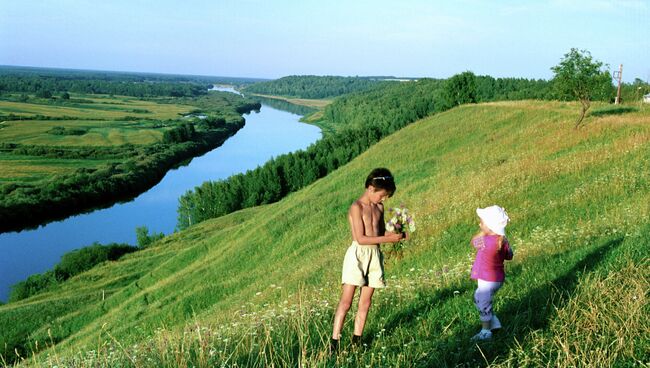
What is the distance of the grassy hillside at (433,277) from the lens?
16.8 ft

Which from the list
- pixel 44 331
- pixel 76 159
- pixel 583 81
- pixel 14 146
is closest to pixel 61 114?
pixel 14 146

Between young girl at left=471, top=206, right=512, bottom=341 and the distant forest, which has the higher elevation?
young girl at left=471, top=206, right=512, bottom=341

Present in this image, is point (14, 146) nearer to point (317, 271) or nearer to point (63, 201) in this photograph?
point (63, 201)

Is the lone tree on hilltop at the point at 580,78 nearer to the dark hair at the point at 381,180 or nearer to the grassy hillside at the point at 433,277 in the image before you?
the grassy hillside at the point at 433,277

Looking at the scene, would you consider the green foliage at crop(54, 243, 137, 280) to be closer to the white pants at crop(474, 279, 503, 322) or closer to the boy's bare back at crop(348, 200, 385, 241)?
the boy's bare back at crop(348, 200, 385, 241)

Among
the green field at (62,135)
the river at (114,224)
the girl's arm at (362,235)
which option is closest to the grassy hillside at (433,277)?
the girl's arm at (362,235)

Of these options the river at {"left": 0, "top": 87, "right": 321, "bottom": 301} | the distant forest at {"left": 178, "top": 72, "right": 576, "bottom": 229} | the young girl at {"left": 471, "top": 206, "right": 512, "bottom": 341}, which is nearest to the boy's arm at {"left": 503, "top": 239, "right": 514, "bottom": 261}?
the young girl at {"left": 471, "top": 206, "right": 512, "bottom": 341}

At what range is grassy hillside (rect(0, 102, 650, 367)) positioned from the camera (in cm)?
512

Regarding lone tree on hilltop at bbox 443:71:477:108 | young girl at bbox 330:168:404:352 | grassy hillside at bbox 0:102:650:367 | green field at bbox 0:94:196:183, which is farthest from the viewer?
green field at bbox 0:94:196:183

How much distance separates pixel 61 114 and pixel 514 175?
19494 centimetres

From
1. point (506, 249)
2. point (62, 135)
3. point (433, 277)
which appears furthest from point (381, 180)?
point (62, 135)

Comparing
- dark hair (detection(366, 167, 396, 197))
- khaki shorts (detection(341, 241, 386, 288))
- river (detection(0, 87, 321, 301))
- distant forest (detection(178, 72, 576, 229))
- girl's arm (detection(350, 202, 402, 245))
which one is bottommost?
river (detection(0, 87, 321, 301))

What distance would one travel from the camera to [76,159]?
116250 millimetres

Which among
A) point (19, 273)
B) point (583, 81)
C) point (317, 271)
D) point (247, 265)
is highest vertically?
point (583, 81)
